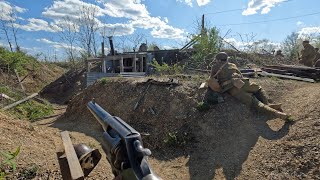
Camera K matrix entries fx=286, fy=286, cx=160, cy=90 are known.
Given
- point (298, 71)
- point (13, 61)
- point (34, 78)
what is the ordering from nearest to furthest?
point (298, 71) < point (13, 61) < point (34, 78)

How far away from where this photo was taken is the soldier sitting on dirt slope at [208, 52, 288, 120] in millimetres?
7070

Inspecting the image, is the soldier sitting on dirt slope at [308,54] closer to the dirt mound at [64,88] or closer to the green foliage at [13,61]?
the dirt mound at [64,88]

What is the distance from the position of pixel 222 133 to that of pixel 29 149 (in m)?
4.18

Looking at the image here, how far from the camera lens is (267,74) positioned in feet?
32.9

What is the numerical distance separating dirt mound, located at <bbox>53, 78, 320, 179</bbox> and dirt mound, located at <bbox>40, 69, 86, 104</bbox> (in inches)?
355

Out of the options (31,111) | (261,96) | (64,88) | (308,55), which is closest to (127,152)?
(261,96)

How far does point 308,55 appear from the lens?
519 inches

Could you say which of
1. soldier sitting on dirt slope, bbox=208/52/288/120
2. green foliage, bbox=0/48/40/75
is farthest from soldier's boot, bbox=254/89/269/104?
green foliage, bbox=0/48/40/75

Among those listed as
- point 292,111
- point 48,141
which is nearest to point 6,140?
point 48,141

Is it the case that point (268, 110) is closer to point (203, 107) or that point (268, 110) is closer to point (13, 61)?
point (203, 107)

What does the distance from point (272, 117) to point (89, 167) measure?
5.05 metres

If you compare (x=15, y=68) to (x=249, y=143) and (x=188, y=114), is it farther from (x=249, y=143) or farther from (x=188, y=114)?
(x=249, y=143)

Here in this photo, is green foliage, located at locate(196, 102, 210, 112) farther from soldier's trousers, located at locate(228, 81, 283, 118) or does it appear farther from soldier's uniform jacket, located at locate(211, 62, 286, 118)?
soldier's trousers, located at locate(228, 81, 283, 118)

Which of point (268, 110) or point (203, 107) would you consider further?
point (203, 107)
